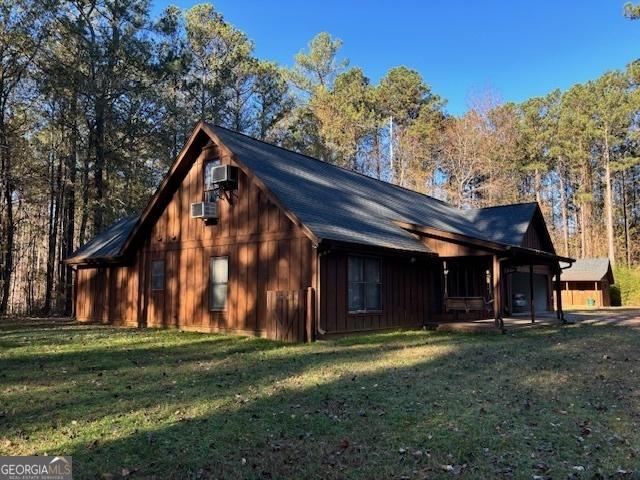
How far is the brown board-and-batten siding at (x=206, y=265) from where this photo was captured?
13.1m

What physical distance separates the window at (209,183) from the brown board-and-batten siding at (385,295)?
14.5ft

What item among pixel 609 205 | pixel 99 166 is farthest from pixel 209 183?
pixel 609 205

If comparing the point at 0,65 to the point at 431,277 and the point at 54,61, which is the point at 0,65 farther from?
the point at 431,277

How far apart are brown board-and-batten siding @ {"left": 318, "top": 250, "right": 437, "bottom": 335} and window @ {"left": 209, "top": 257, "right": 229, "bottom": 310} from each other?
326 cm

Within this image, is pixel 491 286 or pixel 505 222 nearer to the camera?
pixel 491 286

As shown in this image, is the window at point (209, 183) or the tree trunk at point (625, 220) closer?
the window at point (209, 183)

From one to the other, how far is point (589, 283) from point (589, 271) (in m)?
1.31

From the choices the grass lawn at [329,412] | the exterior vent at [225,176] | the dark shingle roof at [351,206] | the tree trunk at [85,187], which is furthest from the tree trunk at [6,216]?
the grass lawn at [329,412]

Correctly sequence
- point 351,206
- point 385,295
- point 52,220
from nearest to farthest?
point 385,295 < point 351,206 < point 52,220

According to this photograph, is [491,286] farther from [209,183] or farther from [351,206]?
[209,183]

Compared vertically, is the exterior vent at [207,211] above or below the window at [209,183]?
below

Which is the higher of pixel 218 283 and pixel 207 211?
pixel 207 211

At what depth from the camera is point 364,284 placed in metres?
13.8

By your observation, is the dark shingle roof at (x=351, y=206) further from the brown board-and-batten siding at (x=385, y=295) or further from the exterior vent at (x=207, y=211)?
the exterior vent at (x=207, y=211)
